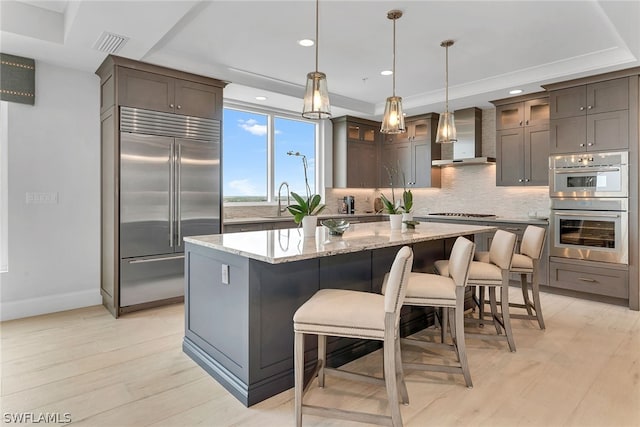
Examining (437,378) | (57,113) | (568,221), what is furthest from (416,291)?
(57,113)

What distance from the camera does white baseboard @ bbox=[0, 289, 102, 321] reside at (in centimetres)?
353

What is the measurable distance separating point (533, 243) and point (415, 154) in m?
3.16

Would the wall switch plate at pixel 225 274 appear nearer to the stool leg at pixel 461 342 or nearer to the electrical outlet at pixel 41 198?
the stool leg at pixel 461 342

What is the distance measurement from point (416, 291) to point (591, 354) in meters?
1.67

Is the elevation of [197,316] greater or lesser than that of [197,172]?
lesser

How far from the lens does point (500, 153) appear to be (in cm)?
526


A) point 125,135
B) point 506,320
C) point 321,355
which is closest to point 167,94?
point 125,135

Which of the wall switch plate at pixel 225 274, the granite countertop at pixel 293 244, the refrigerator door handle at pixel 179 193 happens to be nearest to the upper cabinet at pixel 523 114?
the granite countertop at pixel 293 244

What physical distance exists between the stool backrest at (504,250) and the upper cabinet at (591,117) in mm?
2202

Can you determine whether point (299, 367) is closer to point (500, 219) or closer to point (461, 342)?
point (461, 342)

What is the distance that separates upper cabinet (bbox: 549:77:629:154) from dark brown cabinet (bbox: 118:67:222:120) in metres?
4.10

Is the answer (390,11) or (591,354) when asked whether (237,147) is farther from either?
(591,354)

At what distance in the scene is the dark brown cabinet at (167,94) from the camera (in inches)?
144

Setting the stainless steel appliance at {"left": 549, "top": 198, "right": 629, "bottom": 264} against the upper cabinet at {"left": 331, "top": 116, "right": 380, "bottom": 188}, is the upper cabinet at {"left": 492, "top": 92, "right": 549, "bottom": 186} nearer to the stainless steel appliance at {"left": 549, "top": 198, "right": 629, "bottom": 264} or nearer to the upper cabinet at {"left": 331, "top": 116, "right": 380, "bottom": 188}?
the stainless steel appliance at {"left": 549, "top": 198, "right": 629, "bottom": 264}
